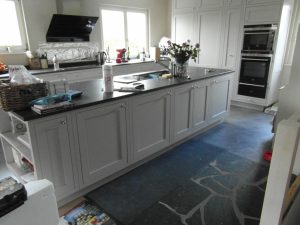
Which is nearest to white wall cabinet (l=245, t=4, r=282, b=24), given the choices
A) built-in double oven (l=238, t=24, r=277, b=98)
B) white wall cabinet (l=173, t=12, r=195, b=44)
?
built-in double oven (l=238, t=24, r=277, b=98)

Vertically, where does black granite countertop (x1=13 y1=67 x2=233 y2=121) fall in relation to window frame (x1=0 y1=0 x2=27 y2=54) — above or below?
below

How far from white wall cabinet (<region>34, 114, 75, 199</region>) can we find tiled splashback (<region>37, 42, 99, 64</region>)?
2916mm

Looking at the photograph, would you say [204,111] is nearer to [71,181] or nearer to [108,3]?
[71,181]

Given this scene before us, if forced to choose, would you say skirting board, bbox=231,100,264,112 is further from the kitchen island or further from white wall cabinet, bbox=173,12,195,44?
the kitchen island

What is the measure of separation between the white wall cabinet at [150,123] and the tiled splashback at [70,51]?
274 cm

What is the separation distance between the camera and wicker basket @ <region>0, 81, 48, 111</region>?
1.64m

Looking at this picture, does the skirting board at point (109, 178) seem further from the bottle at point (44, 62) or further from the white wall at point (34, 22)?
the white wall at point (34, 22)

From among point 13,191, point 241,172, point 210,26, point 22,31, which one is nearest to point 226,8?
point 210,26

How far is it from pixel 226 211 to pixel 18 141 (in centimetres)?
185

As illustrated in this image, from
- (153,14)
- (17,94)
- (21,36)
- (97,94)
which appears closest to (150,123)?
(97,94)

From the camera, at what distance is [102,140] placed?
2.05 m

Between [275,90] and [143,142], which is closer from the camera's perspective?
[143,142]

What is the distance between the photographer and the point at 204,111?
3.19 m

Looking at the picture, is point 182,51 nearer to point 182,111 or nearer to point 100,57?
point 182,111
